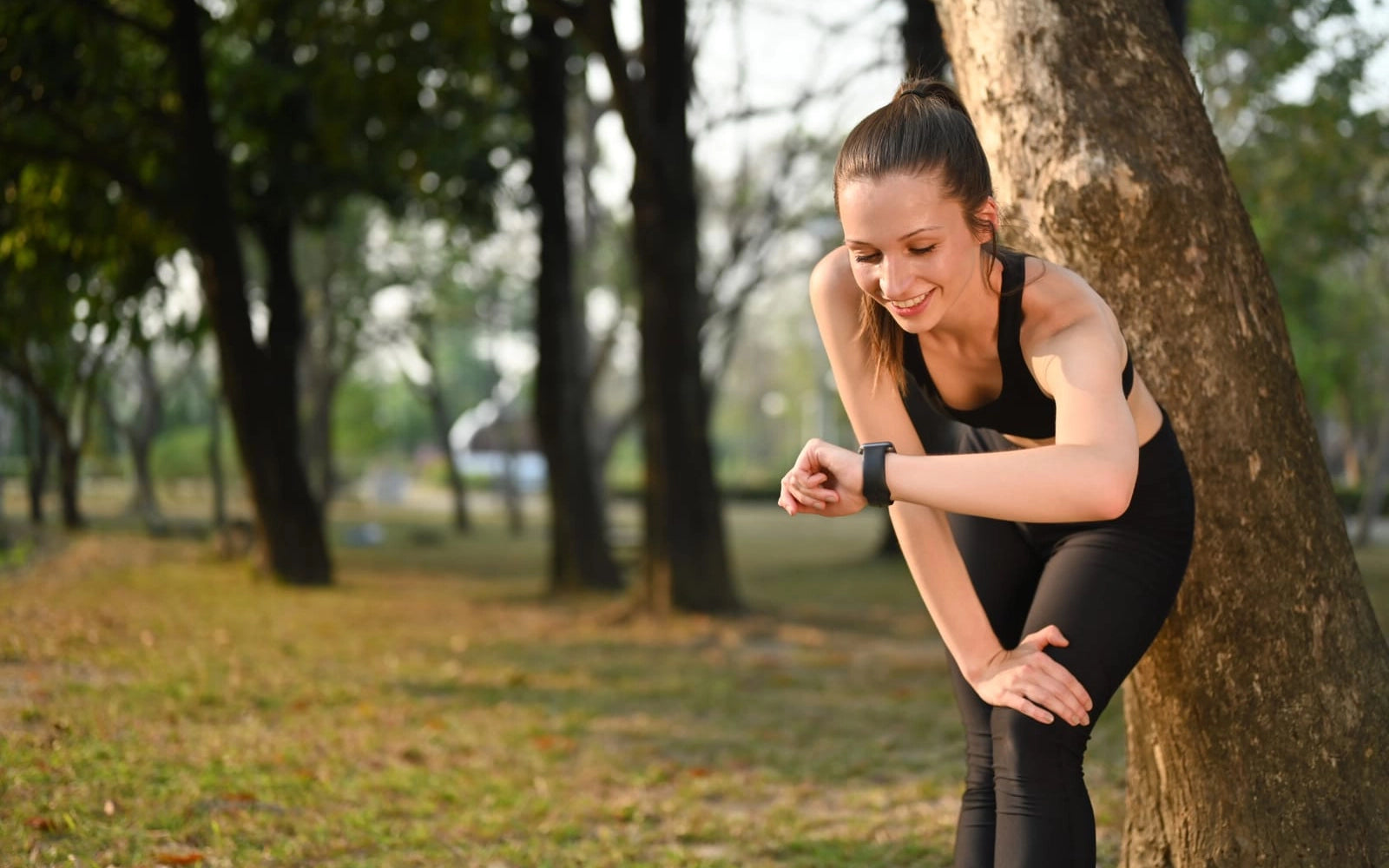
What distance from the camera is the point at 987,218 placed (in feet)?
8.52

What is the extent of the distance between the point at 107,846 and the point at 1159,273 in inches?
133

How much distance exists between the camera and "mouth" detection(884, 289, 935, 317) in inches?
101

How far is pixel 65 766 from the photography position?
4.76m

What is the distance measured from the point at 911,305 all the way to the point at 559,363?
38.1 feet

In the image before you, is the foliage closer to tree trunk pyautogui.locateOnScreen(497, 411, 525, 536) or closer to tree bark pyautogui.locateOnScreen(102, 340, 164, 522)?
tree trunk pyautogui.locateOnScreen(497, 411, 525, 536)

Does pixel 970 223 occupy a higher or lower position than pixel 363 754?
higher

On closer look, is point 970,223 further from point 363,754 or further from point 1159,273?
point 363,754

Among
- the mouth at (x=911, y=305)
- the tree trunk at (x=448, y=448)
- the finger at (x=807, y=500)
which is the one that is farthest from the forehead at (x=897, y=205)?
the tree trunk at (x=448, y=448)

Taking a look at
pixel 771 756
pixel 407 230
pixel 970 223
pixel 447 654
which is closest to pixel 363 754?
pixel 771 756

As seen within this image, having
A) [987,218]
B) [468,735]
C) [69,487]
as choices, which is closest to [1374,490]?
[468,735]

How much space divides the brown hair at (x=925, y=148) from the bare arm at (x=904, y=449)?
31cm

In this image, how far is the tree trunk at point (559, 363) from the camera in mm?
13750

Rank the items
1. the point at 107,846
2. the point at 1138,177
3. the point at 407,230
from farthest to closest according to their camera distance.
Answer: the point at 407,230
the point at 107,846
the point at 1138,177

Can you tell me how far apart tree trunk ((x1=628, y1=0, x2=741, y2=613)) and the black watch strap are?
879 cm
